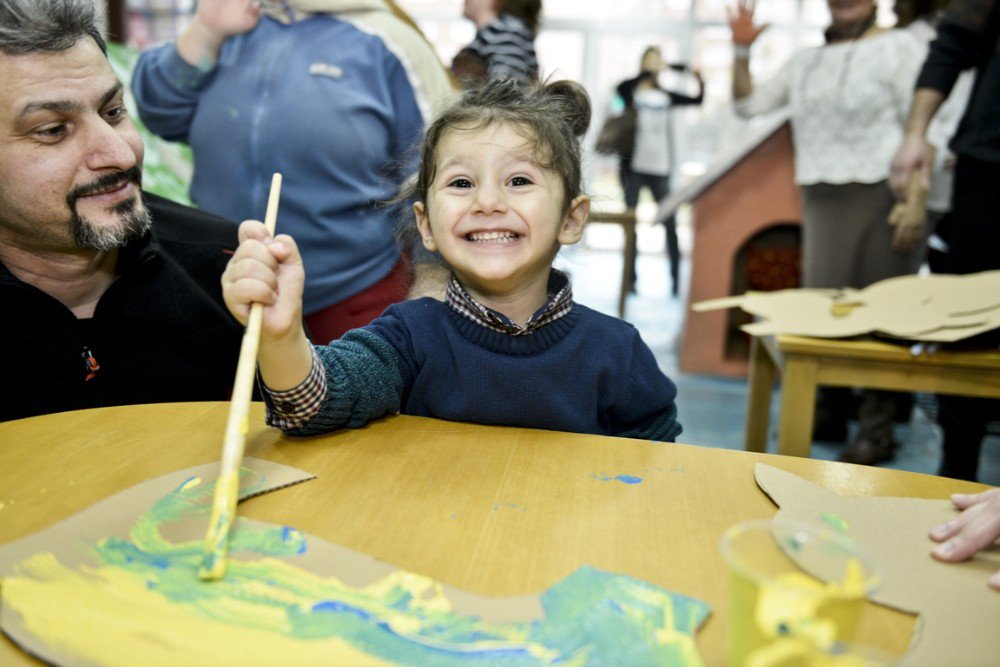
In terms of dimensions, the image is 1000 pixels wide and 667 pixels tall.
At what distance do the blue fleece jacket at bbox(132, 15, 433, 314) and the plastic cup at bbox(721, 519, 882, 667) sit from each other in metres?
1.24

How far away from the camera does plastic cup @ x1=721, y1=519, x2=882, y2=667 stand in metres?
0.43

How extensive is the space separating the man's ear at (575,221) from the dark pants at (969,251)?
45.3 inches

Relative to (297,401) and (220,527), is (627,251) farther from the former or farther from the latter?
(220,527)

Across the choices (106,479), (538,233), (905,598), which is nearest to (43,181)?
(106,479)

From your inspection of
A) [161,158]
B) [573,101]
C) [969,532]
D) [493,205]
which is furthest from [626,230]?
[969,532]

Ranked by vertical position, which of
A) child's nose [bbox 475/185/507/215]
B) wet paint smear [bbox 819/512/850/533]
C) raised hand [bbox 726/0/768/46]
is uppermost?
raised hand [bbox 726/0/768/46]

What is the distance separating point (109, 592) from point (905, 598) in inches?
25.0

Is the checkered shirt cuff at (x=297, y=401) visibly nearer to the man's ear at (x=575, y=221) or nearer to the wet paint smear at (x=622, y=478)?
the wet paint smear at (x=622, y=478)

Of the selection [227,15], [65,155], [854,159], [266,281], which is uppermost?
[227,15]

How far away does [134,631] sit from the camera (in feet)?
1.80

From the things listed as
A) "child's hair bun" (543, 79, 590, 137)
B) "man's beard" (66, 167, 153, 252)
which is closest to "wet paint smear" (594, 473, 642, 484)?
"child's hair bun" (543, 79, 590, 137)

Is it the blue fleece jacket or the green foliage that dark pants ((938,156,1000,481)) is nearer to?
the blue fleece jacket

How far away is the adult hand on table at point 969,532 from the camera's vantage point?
0.70 m

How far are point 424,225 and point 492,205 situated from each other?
0.55 ft
